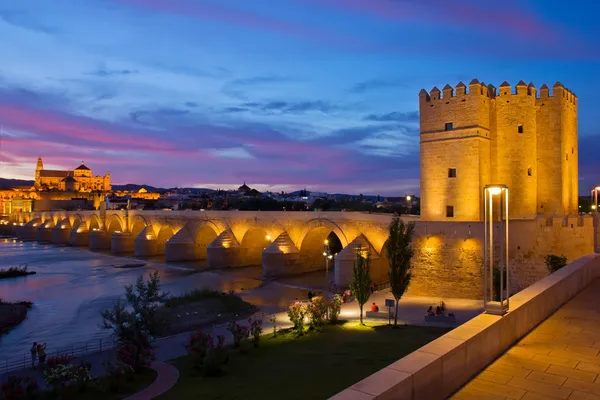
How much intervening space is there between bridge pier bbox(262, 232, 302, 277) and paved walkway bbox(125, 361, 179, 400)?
16.3 m

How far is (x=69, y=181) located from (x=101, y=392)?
111838 millimetres

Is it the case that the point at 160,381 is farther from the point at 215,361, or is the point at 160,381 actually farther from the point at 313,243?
the point at 313,243

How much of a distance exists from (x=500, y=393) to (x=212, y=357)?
8.54 meters

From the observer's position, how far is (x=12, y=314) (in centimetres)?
2042

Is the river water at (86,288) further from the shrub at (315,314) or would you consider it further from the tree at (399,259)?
the tree at (399,259)

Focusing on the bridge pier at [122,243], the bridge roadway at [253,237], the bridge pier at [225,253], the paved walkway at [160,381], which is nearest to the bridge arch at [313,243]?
the bridge roadway at [253,237]

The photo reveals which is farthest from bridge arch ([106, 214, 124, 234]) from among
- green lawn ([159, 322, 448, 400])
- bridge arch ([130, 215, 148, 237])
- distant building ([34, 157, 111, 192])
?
distant building ([34, 157, 111, 192])

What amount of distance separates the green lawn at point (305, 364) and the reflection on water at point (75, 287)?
23.8 ft

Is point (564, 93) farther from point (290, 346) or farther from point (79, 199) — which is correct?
point (79, 199)

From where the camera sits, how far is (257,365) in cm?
1180

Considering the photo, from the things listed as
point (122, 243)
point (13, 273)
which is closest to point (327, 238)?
point (13, 273)

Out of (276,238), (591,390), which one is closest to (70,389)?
(591,390)

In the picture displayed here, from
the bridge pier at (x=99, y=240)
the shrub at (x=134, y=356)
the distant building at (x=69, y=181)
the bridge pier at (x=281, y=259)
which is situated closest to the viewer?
the shrub at (x=134, y=356)

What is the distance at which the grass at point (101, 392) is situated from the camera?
1007 centimetres
